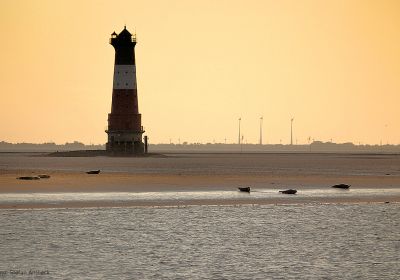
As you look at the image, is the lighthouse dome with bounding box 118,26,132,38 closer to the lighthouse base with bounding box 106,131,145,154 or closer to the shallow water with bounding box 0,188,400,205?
the lighthouse base with bounding box 106,131,145,154

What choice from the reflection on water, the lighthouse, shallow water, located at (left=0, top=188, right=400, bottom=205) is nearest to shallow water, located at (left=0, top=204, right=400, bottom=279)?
shallow water, located at (left=0, top=188, right=400, bottom=205)

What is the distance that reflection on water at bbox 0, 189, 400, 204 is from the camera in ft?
133

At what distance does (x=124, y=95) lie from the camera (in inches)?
3745

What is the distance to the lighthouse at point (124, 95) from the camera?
94.9m

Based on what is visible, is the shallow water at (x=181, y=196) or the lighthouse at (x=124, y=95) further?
the lighthouse at (x=124, y=95)

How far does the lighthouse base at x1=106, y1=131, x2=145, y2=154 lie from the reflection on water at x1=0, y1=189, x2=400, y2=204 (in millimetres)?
52936

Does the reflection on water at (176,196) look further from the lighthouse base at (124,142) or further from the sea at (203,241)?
the lighthouse base at (124,142)

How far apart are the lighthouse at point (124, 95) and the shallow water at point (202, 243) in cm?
5994

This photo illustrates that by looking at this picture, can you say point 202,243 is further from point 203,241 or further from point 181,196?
point 181,196

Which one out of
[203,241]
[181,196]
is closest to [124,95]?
[181,196]

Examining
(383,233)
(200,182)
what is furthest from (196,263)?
Result: (200,182)

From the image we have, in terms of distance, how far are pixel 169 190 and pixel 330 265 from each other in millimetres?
26585

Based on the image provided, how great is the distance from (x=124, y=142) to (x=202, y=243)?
75.7m

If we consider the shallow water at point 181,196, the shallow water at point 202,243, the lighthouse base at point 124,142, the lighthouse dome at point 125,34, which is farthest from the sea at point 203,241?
the lighthouse base at point 124,142
